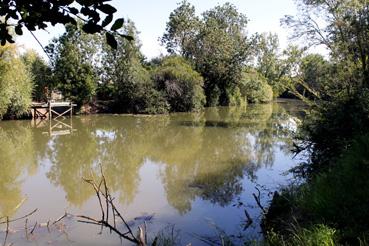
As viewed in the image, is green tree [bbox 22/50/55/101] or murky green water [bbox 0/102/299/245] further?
green tree [bbox 22/50/55/101]

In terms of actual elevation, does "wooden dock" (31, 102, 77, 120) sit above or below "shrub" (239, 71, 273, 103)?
below

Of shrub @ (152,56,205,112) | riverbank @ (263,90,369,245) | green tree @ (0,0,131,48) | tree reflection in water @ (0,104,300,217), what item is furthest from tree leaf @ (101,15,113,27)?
shrub @ (152,56,205,112)

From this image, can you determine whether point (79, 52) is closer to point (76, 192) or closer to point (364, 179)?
point (76, 192)

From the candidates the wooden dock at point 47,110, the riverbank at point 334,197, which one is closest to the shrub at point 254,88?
the wooden dock at point 47,110

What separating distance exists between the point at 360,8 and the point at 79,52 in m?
19.3

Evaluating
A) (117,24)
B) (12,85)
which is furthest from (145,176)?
(12,85)

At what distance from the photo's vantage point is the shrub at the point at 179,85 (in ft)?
95.1

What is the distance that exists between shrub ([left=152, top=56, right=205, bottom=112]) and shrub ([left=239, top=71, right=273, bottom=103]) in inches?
331

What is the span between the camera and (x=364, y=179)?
395 cm

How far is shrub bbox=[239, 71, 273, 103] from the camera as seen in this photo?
4019 centimetres

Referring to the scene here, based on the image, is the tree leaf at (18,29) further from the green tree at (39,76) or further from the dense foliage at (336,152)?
the green tree at (39,76)

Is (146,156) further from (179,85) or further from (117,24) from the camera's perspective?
(179,85)

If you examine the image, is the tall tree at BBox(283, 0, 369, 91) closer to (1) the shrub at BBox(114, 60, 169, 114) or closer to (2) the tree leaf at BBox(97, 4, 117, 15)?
(2) the tree leaf at BBox(97, 4, 117, 15)

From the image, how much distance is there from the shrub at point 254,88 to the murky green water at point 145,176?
2123 cm
